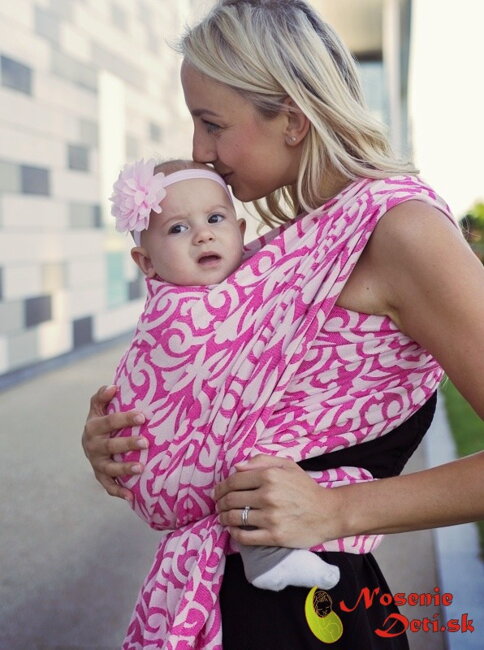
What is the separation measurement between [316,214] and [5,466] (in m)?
3.37

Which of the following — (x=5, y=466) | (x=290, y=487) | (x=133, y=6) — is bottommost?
(x=5, y=466)

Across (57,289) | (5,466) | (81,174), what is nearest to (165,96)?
(81,174)

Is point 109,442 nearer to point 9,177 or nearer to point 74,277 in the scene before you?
point 9,177

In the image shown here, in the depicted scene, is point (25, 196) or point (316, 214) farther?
point (25, 196)

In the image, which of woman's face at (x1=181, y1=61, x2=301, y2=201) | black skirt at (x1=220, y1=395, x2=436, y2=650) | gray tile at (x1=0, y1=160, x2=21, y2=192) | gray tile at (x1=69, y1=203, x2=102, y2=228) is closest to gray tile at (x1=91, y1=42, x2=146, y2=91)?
gray tile at (x1=69, y1=203, x2=102, y2=228)

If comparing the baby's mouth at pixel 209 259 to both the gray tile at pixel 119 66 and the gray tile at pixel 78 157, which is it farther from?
the gray tile at pixel 119 66

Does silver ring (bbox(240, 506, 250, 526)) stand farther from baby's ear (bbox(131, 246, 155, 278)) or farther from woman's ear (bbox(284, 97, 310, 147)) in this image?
woman's ear (bbox(284, 97, 310, 147))

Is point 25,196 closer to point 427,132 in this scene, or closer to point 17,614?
point 17,614

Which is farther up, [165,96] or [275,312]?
[165,96]

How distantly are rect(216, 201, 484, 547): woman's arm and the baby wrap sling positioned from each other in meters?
0.04

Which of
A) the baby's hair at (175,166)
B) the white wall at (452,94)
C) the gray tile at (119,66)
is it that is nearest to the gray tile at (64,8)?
the gray tile at (119,66)

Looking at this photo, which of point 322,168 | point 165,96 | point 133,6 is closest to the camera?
point 322,168

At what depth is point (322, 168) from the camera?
149 centimetres

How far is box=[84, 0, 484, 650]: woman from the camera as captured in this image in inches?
48.1
